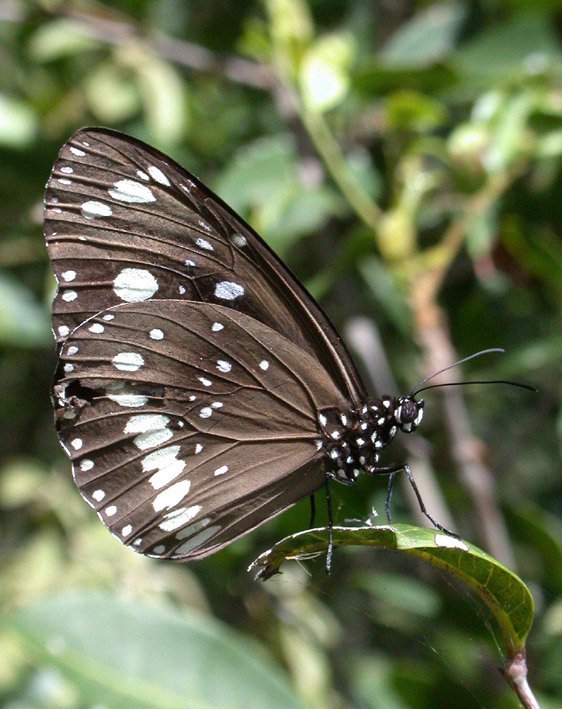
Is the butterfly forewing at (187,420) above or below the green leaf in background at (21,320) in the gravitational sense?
below

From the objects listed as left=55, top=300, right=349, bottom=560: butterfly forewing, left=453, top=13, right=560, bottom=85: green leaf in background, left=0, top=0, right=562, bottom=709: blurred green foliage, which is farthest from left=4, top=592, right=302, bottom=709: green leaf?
left=453, top=13, right=560, bottom=85: green leaf in background

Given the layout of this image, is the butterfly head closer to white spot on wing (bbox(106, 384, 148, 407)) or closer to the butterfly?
the butterfly

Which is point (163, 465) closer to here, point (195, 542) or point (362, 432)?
point (195, 542)

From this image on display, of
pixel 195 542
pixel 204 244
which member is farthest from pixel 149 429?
pixel 204 244

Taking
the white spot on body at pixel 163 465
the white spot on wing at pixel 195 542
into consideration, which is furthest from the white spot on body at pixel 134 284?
the white spot on wing at pixel 195 542

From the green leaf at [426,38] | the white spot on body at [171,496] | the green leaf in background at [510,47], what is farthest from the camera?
the green leaf at [426,38]

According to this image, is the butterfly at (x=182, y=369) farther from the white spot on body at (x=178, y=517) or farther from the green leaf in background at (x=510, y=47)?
the green leaf in background at (x=510, y=47)

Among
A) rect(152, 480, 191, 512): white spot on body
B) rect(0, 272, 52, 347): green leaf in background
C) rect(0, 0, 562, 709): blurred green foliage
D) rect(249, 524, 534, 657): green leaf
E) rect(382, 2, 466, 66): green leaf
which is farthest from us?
rect(0, 272, 52, 347): green leaf in background

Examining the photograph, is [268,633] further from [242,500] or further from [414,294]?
[414,294]
